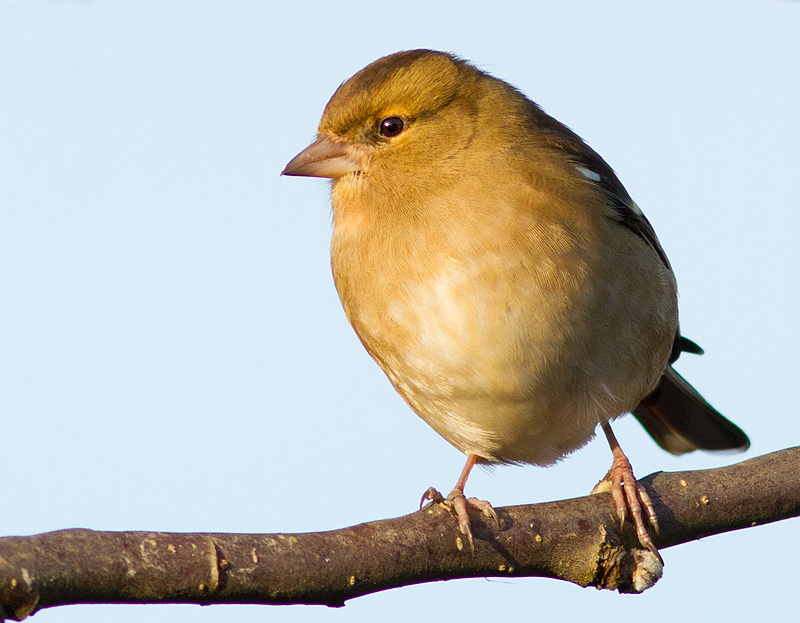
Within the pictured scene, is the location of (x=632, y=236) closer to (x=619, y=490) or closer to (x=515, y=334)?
(x=515, y=334)

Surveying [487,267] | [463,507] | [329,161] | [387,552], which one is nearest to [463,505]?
[463,507]

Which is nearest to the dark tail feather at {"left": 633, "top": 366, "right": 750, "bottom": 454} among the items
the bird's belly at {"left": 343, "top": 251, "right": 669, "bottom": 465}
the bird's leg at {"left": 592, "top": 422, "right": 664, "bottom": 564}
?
the bird's belly at {"left": 343, "top": 251, "right": 669, "bottom": 465}

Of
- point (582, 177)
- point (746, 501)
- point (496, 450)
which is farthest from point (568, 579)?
point (582, 177)

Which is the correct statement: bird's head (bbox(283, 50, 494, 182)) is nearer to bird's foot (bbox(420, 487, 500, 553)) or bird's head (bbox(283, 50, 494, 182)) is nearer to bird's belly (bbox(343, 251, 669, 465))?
bird's belly (bbox(343, 251, 669, 465))

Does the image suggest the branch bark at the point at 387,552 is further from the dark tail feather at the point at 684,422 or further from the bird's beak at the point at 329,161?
the bird's beak at the point at 329,161

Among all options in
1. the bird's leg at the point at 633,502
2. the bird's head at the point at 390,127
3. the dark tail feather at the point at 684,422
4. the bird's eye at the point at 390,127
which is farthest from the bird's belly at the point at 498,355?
the dark tail feather at the point at 684,422
